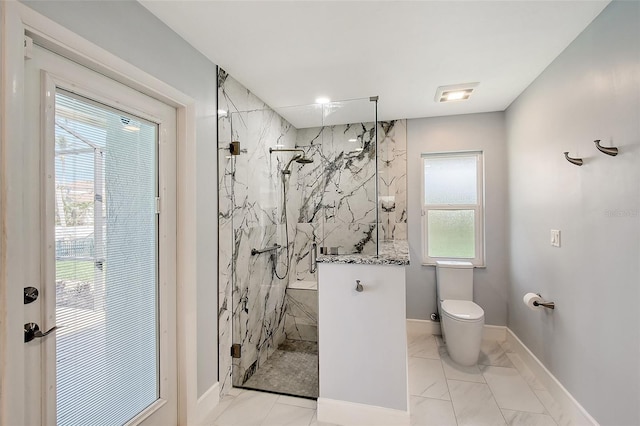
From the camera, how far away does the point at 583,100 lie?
68.6 inches

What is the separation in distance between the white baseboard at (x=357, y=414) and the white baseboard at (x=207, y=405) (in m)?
0.73

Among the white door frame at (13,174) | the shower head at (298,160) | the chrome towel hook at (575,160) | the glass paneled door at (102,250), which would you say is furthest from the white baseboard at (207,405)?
the chrome towel hook at (575,160)

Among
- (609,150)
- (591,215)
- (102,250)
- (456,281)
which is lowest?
(456,281)

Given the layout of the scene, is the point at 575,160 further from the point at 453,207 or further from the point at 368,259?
the point at 453,207

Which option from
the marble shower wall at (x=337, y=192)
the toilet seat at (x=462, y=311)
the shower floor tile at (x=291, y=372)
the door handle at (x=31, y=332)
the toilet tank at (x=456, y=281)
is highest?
the marble shower wall at (x=337, y=192)

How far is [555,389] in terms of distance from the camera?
2053mm

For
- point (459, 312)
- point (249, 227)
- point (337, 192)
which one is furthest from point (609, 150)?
point (249, 227)

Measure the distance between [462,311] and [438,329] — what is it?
28.7 inches

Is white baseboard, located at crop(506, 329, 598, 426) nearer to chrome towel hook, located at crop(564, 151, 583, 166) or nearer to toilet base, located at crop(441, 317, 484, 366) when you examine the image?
toilet base, located at crop(441, 317, 484, 366)

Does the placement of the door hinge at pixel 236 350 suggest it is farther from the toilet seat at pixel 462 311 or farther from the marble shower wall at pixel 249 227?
the toilet seat at pixel 462 311

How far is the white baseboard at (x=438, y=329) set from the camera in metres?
3.08

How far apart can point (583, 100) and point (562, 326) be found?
57.9 inches

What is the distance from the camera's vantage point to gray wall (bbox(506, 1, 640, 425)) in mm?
1401

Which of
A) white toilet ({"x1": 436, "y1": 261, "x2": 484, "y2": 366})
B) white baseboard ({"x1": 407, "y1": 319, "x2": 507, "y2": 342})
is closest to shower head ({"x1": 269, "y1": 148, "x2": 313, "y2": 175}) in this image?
white toilet ({"x1": 436, "y1": 261, "x2": 484, "y2": 366})
